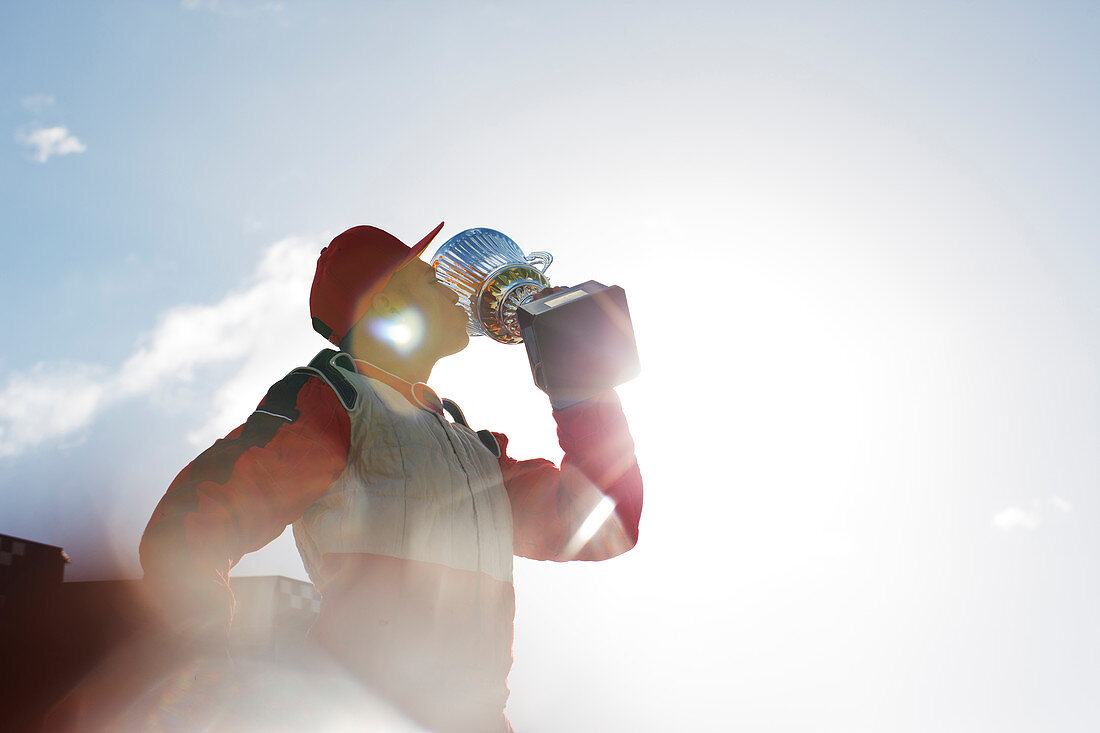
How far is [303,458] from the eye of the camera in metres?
2.54

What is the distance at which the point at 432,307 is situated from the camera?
339 cm

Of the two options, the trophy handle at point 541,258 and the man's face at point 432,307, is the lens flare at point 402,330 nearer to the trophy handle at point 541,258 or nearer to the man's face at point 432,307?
the man's face at point 432,307

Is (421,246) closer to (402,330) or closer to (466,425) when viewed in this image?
(402,330)

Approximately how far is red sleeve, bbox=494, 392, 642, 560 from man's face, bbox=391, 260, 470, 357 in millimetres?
666

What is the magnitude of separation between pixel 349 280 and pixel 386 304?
0.62 ft

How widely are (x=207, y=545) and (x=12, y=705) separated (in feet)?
3.47

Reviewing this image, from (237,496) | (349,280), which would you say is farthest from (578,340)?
(237,496)

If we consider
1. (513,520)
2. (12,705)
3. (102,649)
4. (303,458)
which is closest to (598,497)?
(513,520)

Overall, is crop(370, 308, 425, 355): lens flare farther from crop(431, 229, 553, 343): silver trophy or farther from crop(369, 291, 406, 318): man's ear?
crop(431, 229, 553, 343): silver trophy

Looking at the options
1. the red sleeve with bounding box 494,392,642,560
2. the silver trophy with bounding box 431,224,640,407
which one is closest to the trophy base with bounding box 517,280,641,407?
the silver trophy with bounding box 431,224,640,407

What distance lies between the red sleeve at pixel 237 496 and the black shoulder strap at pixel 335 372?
25 millimetres

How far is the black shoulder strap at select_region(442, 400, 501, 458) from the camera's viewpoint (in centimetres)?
338

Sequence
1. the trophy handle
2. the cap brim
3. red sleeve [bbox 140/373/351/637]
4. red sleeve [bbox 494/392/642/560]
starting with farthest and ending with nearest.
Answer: the trophy handle < the cap brim < red sleeve [bbox 494/392/642/560] < red sleeve [bbox 140/373/351/637]

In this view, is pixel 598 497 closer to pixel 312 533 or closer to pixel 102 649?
pixel 312 533
